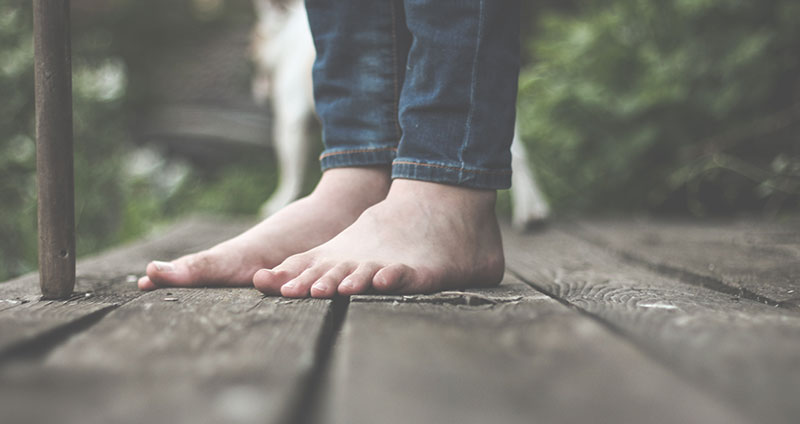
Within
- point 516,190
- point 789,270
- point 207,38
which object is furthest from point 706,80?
point 207,38

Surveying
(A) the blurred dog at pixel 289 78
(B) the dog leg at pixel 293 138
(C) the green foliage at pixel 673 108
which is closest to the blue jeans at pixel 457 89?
(C) the green foliage at pixel 673 108

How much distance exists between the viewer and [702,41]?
8.02 feet

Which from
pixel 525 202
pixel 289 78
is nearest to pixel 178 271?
pixel 525 202

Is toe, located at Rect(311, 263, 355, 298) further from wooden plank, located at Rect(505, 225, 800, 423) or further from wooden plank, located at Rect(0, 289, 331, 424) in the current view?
wooden plank, located at Rect(505, 225, 800, 423)

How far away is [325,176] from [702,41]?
6.50ft

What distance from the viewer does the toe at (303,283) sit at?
31.0 inches

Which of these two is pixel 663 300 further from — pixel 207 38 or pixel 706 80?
pixel 207 38

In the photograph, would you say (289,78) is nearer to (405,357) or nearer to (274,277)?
(274,277)

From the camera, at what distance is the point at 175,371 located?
17.7 inches

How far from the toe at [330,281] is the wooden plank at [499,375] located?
16 centimetres

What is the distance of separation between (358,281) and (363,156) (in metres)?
0.32

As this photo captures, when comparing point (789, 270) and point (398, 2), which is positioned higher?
point (398, 2)

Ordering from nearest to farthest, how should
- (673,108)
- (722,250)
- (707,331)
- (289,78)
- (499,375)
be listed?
(499,375)
(707,331)
(722,250)
(673,108)
(289,78)

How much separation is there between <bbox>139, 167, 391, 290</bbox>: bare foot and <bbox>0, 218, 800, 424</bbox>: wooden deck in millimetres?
71
